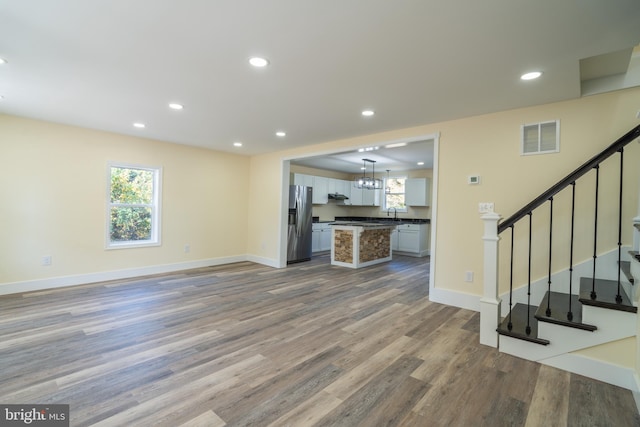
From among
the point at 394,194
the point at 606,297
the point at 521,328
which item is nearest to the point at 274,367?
the point at 521,328

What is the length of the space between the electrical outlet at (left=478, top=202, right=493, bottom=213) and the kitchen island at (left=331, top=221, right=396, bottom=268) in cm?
291

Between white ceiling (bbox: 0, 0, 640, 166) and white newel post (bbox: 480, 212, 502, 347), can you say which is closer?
white ceiling (bbox: 0, 0, 640, 166)

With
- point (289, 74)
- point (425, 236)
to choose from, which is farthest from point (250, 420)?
point (425, 236)

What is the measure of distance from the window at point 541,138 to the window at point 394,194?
5.63 metres

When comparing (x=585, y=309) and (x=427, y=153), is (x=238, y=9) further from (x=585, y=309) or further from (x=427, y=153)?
(x=427, y=153)

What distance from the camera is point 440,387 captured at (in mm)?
2094

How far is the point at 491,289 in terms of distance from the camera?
2.71m

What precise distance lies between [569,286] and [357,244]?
3824 mm

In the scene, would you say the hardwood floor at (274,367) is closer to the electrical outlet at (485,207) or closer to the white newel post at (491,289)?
the white newel post at (491,289)

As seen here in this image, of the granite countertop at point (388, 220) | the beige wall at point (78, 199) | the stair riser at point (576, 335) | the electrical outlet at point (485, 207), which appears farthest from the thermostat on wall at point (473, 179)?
the beige wall at point (78, 199)

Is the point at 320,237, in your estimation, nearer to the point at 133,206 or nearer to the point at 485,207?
the point at 133,206

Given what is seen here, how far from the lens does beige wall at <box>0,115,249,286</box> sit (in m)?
4.10

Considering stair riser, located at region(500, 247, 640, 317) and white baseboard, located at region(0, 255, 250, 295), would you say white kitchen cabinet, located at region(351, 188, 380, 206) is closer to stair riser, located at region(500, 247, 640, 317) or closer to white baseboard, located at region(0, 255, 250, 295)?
white baseboard, located at region(0, 255, 250, 295)

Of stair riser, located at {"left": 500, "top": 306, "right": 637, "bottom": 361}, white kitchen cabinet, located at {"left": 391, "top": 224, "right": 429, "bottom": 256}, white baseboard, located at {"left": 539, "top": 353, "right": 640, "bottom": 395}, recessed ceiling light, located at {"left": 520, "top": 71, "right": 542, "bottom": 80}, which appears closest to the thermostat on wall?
recessed ceiling light, located at {"left": 520, "top": 71, "right": 542, "bottom": 80}
